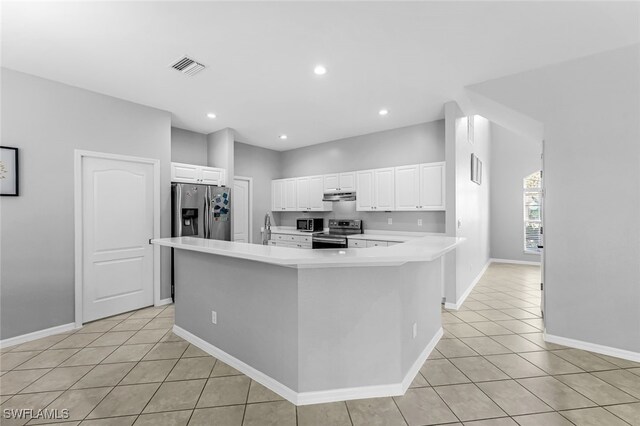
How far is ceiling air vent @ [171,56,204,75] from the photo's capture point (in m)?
2.75

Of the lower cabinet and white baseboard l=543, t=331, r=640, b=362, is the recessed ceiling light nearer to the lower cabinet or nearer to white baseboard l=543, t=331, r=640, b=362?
the lower cabinet

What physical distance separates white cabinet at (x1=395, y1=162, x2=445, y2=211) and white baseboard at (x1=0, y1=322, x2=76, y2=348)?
468 cm

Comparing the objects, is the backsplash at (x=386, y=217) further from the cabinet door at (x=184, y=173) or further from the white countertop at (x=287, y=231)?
the cabinet door at (x=184, y=173)

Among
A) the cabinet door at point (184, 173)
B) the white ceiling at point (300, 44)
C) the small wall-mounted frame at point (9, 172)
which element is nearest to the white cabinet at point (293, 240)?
the cabinet door at point (184, 173)

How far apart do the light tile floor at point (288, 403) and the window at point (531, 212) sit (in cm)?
484

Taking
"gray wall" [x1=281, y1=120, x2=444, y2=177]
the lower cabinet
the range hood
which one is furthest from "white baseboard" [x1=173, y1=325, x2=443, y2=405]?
"gray wall" [x1=281, y1=120, x2=444, y2=177]

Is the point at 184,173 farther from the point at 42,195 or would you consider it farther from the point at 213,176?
the point at 42,195

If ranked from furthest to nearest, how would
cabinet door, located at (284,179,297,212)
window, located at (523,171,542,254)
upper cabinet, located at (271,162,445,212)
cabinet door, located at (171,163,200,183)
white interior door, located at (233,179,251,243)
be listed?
window, located at (523,171,542,254)
cabinet door, located at (284,179,297,212)
white interior door, located at (233,179,251,243)
cabinet door, located at (171,163,200,183)
upper cabinet, located at (271,162,445,212)

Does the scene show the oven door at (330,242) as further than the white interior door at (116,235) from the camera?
Yes

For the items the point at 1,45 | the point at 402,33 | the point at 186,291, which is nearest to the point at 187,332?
the point at 186,291

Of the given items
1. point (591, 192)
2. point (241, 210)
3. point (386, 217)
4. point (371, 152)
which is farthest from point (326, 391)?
point (241, 210)

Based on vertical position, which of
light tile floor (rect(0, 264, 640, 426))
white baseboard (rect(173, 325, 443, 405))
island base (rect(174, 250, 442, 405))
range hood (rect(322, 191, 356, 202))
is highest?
range hood (rect(322, 191, 356, 202))

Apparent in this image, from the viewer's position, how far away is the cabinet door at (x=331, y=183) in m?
5.59

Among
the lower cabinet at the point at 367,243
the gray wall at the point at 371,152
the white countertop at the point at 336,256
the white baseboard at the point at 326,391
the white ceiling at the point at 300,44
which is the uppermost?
the white ceiling at the point at 300,44
